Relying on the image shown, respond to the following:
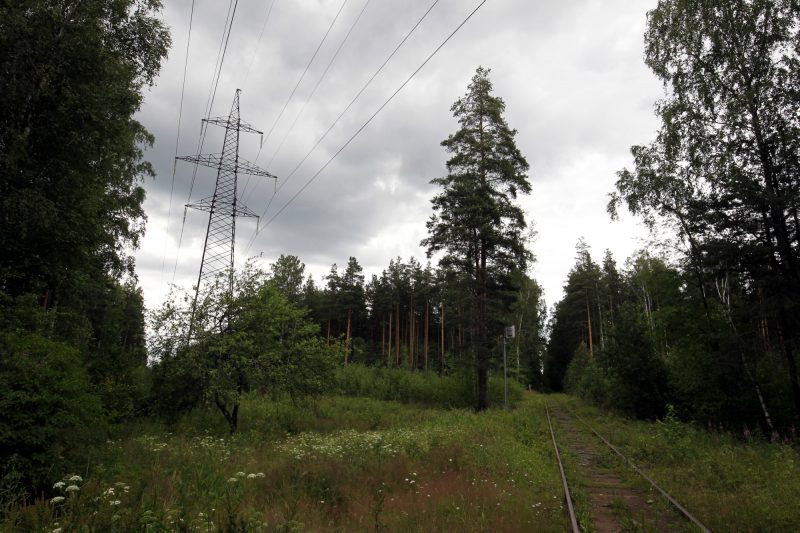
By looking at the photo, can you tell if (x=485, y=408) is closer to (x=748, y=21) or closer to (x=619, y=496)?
(x=619, y=496)

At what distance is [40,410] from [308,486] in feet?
15.6

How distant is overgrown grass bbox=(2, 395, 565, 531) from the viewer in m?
4.65

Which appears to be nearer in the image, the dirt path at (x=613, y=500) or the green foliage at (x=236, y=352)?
the dirt path at (x=613, y=500)

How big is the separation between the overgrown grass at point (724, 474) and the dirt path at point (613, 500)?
0.50 metres

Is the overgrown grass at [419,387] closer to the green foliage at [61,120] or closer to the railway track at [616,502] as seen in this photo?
the railway track at [616,502]

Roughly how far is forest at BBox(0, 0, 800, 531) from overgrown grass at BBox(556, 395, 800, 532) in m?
0.11

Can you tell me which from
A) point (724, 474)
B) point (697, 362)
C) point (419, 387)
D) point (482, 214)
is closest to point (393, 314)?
point (419, 387)

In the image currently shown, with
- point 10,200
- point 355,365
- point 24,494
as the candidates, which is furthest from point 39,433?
point 355,365

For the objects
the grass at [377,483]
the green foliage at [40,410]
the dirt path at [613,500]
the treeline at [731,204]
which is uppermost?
the treeline at [731,204]

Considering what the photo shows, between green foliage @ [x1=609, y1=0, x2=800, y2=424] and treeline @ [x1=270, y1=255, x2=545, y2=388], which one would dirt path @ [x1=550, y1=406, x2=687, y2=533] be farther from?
treeline @ [x1=270, y1=255, x2=545, y2=388]

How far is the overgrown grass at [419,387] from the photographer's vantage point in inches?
1030

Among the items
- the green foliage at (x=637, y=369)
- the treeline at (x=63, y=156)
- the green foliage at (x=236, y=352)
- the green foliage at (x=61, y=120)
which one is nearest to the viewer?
the treeline at (x=63, y=156)

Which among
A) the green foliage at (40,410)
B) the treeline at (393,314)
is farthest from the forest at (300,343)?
the treeline at (393,314)

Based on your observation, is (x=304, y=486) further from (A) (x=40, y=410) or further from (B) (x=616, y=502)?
(B) (x=616, y=502)
